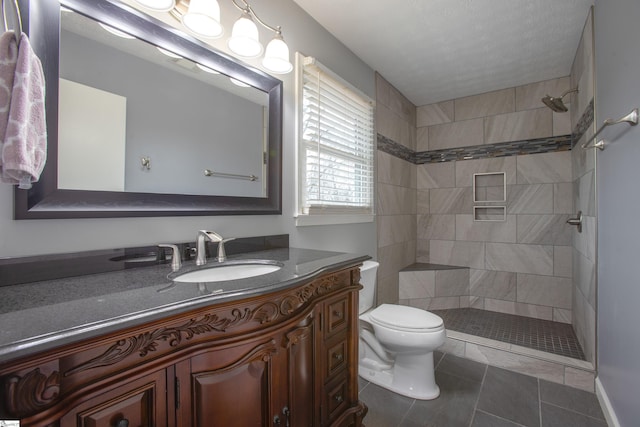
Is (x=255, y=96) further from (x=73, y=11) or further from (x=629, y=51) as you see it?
(x=629, y=51)

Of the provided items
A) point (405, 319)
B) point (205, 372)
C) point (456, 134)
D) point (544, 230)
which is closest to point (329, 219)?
point (405, 319)

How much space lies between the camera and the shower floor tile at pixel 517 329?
2.28m

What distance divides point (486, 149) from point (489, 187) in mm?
420

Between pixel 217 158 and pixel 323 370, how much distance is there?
3.55 ft

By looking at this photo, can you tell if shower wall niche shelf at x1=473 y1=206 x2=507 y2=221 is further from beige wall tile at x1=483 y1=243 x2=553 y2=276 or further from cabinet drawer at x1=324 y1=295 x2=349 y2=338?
cabinet drawer at x1=324 y1=295 x2=349 y2=338

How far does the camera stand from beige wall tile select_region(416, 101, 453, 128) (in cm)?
349

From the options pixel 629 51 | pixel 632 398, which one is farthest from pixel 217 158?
pixel 632 398

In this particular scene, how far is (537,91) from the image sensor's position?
298 cm

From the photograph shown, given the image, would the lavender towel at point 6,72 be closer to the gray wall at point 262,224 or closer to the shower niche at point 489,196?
the gray wall at point 262,224

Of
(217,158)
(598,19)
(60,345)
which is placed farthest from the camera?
(598,19)

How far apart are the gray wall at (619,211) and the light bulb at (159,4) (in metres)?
1.85

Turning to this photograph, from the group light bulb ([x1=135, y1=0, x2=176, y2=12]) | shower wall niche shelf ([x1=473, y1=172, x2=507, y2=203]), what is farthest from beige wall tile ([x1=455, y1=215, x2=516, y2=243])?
light bulb ([x1=135, y1=0, x2=176, y2=12])

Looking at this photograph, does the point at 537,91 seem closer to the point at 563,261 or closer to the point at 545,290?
the point at 563,261

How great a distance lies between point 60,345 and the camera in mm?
521
